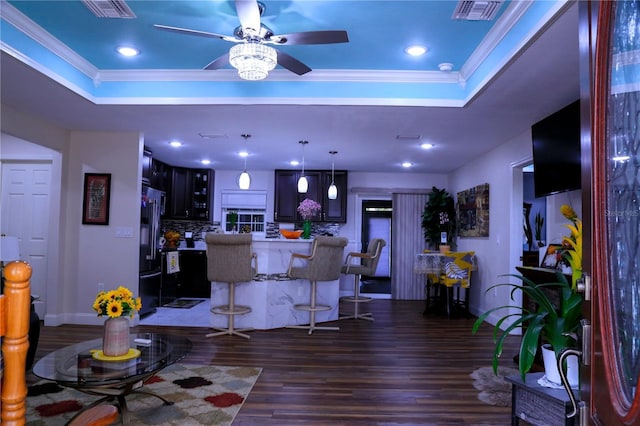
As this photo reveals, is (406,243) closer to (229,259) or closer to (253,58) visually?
(229,259)

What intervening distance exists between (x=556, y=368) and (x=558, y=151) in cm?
258

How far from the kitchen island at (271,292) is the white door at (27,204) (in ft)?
8.43

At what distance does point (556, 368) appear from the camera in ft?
6.98

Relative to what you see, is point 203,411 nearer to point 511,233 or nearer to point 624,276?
point 624,276

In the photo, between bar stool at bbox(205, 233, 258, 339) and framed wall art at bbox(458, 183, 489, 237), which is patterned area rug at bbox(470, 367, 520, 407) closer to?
bar stool at bbox(205, 233, 258, 339)

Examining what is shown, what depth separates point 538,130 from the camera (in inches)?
177

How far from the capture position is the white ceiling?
3277 mm

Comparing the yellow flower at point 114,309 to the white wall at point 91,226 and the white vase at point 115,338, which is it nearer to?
the white vase at point 115,338

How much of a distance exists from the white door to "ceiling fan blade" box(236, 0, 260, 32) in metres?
4.62

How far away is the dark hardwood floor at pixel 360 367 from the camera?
117 inches

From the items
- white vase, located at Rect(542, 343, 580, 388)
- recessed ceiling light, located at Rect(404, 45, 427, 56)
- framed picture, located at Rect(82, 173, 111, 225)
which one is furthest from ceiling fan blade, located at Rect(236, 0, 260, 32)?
framed picture, located at Rect(82, 173, 111, 225)

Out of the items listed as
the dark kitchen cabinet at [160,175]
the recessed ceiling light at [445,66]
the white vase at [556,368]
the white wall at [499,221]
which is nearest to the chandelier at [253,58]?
the recessed ceiling light at [445,66]

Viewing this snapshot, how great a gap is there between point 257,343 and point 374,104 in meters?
2.71

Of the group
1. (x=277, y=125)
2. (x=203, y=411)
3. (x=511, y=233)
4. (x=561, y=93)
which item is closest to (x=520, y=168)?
(x=511, y=233)
